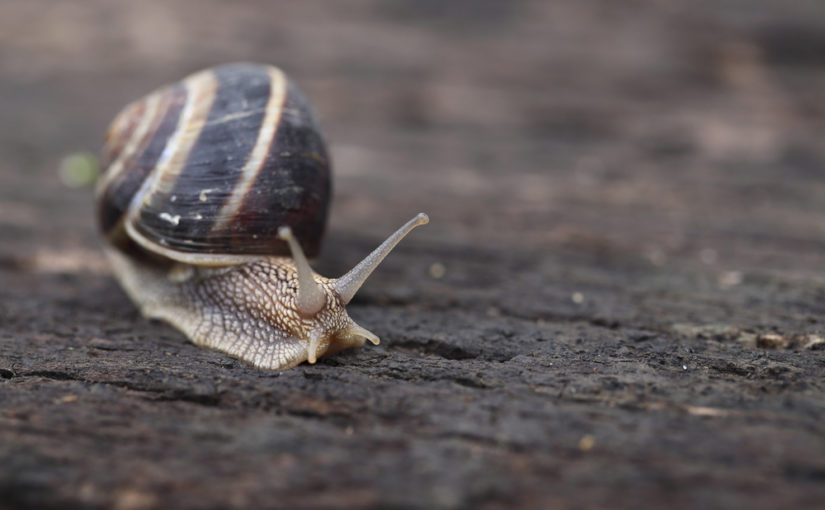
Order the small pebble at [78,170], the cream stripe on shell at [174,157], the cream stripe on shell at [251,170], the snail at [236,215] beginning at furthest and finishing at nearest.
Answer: the small pebble at [78,170]
the cream stripe on shell at [174,157]
the cream stripe on shell at [251,170]
the snail at [236,215]

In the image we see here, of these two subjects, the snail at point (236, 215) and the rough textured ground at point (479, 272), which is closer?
the rough textured ground at point (479, 272)

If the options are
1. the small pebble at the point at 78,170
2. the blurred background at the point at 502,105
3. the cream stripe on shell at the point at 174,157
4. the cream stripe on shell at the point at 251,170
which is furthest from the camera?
the small pebble at the point at 78,170

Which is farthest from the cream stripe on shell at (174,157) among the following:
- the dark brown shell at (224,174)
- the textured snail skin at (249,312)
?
the textured snail skin at (249,312)

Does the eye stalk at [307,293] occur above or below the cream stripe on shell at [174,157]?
below

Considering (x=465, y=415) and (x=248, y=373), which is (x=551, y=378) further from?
(x=248, y=373)

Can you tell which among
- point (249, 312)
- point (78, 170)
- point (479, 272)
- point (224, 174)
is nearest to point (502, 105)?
point (479, 272)

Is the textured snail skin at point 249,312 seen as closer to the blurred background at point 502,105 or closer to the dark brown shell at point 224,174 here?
the dark brown shell at point 224,174

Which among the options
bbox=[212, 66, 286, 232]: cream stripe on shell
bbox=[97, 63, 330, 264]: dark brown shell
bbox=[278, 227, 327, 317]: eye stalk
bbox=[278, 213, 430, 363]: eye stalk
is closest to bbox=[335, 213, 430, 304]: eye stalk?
bbox=[278, 213, 430, 363]: eye stalk
